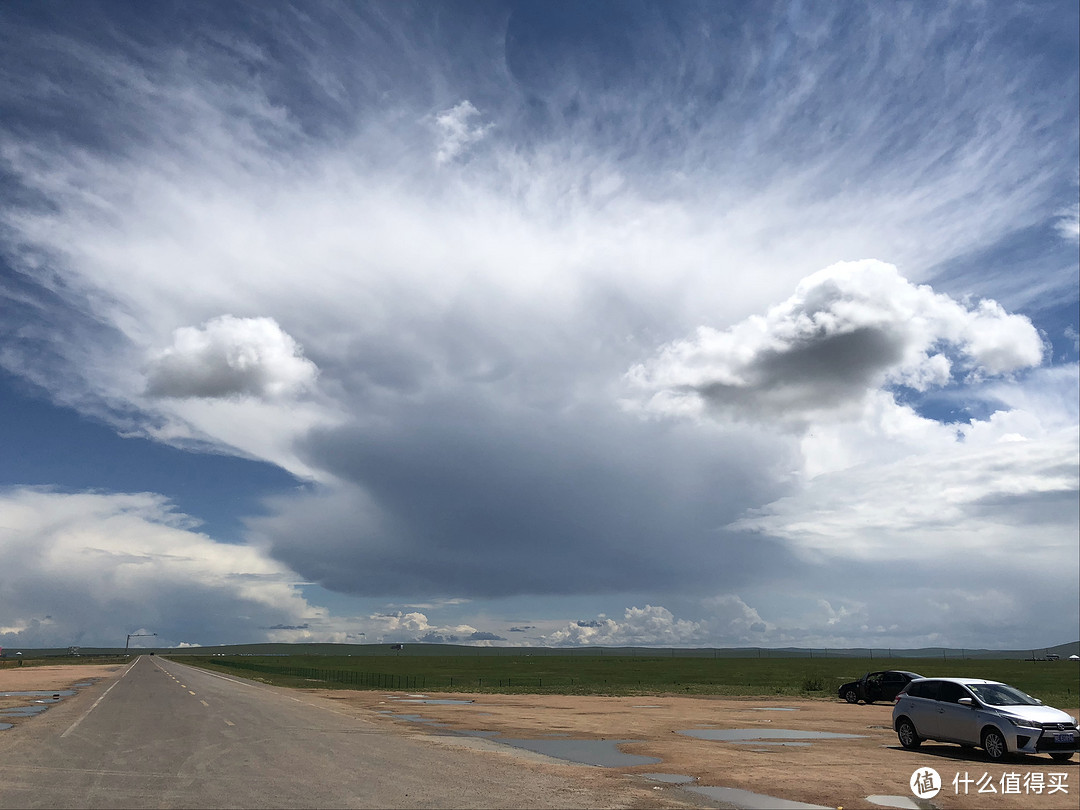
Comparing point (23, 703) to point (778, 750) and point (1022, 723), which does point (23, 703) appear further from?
point (1022, 723)

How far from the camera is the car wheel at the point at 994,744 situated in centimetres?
2028

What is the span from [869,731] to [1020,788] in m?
13.7

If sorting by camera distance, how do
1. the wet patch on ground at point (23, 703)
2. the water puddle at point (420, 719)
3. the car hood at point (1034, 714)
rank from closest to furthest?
the car hood at point (1034, 714)
the water puddle at point (420, 719)
the wet patch on ground at point (23, 703)

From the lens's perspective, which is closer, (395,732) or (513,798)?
(513,798)

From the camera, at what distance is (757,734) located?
28.4 metres

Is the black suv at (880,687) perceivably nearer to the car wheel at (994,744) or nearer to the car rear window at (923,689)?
the car rear window at (923,689)

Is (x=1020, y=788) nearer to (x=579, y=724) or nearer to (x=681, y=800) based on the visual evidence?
(x=681, y=800)

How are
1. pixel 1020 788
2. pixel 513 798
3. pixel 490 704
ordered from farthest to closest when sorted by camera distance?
pixel 490 704
pixel 1020 788
pixel 513 798

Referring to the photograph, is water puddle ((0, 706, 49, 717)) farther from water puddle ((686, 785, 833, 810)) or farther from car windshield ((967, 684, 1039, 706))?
car windshield ((967, 684, 1039, 706))

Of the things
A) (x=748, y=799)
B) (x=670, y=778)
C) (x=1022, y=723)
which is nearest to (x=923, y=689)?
(x=1022, y=723)

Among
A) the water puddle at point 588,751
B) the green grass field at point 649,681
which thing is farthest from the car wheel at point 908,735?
the green grass field at point 649,681

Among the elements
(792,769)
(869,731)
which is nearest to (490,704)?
(869,731)

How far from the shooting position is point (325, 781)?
16.7 metres

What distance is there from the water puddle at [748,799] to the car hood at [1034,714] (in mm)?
8765
